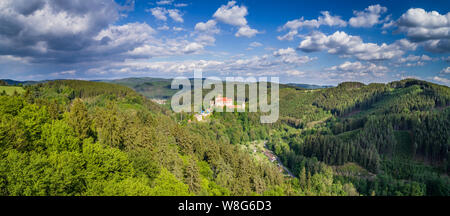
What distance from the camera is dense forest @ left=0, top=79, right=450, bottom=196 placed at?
19.1 meters

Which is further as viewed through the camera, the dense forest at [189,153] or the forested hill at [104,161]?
the dense forest at [189,153]

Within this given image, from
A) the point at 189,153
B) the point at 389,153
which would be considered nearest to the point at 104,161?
the point at 189,153

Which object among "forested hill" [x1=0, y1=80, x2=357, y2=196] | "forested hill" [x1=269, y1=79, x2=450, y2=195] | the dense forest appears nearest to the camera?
"forested hill" [x1=0, y1=80, x2=357, y2=196]

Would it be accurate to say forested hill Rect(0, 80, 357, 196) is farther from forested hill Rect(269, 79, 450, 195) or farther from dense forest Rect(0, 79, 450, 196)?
forested hill Rect(269, 79, 450, 195)

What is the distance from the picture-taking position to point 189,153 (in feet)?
160

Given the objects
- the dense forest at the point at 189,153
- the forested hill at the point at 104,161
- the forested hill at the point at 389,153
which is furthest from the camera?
the forested hill at the point at 389,153

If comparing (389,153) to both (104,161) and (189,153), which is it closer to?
(189,153)

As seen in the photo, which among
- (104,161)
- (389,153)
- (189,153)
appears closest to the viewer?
(104,161)

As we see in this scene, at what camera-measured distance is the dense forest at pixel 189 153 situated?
62.8ft

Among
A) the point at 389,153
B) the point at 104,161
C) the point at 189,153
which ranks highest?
the point at 104,161

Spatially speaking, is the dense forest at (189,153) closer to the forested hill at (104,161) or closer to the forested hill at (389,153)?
the forested hill at (104,161)

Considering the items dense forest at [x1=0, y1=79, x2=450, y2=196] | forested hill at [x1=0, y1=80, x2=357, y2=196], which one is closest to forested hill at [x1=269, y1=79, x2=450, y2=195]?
dense forest at [x1=0, y1=79, x2=450, y2=196]

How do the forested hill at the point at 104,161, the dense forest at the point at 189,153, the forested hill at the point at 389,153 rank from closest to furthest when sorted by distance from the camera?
the forested hill at the point at 104,161 → the dense forest at the point at 189,153 → the forested hill at the point at 389,153

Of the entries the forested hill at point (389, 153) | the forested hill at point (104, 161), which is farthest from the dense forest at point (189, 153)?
the forested hill at point (389, 153)
